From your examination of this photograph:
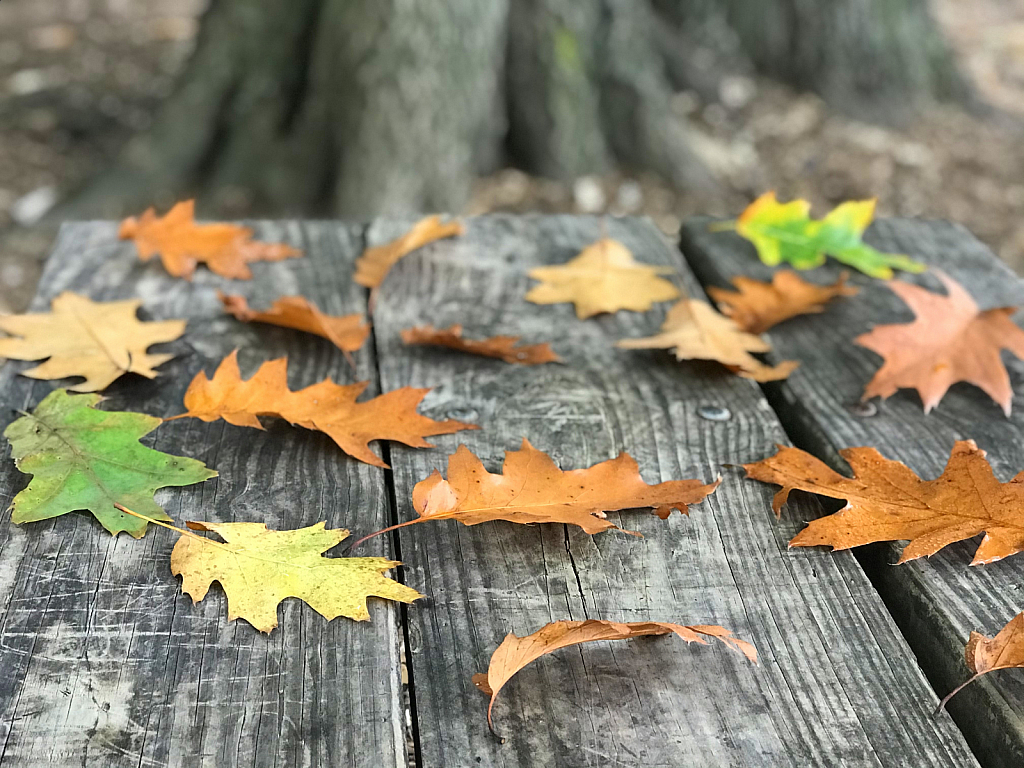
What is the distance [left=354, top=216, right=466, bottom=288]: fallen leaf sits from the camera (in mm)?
1662

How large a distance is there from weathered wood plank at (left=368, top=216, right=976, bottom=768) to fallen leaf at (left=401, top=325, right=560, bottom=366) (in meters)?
0.02

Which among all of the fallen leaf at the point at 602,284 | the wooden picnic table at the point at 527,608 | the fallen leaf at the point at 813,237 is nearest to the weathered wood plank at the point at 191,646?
the wooden picnic table at the point at 527,608

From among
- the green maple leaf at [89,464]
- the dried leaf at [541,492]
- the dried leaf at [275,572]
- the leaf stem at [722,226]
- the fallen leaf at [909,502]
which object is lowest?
the green maple leaf at [89,464]

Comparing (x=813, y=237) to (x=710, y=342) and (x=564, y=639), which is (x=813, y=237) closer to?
(x=710, y=342)

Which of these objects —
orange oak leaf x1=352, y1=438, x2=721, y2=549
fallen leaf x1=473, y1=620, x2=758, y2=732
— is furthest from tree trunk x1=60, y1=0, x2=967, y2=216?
fallen leaf x1=473, y1=620, x2=758, y2=732

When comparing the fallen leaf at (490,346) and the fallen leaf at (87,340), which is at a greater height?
the fallen leaf at (490,346)

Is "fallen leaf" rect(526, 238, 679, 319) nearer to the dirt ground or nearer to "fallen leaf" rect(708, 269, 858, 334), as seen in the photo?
"fallen leaf" rect(708, 269, 858, 334)

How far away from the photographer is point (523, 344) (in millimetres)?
1513

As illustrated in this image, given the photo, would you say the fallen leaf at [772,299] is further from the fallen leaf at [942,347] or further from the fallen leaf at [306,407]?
the fallen leaf at [306,407]

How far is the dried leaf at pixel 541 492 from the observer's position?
1055 mm

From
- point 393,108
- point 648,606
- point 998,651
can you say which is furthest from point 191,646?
point 393,108

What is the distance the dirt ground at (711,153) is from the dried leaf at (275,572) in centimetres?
271

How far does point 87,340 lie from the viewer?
142 cm

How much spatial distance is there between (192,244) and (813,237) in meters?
1.16
